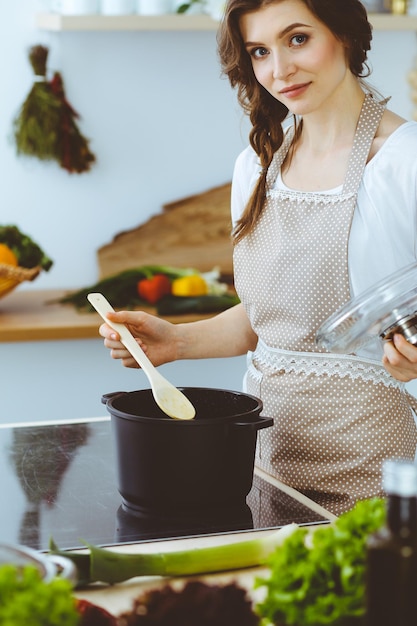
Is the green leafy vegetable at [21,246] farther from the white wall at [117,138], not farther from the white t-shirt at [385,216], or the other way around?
the white t-shirt at [385,216]

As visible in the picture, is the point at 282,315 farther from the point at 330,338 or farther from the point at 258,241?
the point at 330,338

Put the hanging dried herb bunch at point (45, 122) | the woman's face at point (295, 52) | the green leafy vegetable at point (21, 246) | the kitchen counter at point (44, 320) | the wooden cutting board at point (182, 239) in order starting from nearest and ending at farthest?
1. the woman's face at point (295, 52)
2. the kitchen counter at point (44, 320)
3. the green leafy vegetable at point (21, 246)
4. the hanging dried herb bunch at point (45, 122)
5. the wooden cutting board at point (182, 239)

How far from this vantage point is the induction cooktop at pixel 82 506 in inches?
44.1

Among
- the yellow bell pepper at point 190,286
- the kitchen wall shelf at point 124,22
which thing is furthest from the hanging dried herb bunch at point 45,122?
the yellow bell pepper at point 190,286

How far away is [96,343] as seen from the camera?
2709 mm

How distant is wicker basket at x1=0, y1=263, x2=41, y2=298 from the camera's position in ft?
8.51

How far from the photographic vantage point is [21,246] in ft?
8.77

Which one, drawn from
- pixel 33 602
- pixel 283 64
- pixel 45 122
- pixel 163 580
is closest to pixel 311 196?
pixel 283 64

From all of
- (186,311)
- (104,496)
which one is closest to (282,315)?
(104,496)

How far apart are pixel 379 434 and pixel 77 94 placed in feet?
6.14

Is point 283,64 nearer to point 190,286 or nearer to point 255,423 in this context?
point 255,423

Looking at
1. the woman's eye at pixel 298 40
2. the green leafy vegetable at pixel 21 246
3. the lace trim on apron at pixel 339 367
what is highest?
the woman's eye at pixel 298 40

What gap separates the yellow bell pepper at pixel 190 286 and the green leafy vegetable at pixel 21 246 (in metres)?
0.40

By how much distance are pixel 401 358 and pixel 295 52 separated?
0.52 meters
